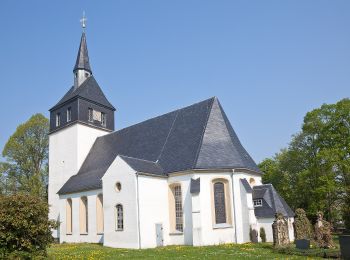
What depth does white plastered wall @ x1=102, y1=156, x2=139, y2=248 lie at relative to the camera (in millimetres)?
24062

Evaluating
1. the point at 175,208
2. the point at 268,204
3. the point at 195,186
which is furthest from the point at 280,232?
the point at 175,208

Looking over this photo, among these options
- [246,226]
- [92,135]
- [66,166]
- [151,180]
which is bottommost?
[246,226]

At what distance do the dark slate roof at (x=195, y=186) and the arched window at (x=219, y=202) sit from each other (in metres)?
1.68

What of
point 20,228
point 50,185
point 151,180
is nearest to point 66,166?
point 50,185

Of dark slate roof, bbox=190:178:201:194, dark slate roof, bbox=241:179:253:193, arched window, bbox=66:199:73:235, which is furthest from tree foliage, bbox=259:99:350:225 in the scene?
arched window, bbox=66:199:73:235

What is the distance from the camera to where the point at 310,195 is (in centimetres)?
4022

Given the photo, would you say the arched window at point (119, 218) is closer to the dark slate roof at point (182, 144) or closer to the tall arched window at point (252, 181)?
the dark slate roof at point (182, 144)

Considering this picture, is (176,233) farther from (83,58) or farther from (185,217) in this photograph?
(83,58)

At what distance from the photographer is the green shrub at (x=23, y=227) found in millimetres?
14203

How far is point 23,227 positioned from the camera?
571 inches

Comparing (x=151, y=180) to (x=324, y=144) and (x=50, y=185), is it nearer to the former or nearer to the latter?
(x=50, y=185)

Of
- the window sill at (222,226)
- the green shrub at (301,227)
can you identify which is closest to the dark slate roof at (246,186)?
the window sill at (222,226)

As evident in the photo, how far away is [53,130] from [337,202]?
31.7 metres

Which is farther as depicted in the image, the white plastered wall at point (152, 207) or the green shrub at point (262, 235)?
the green shrub at point (262, 235)
